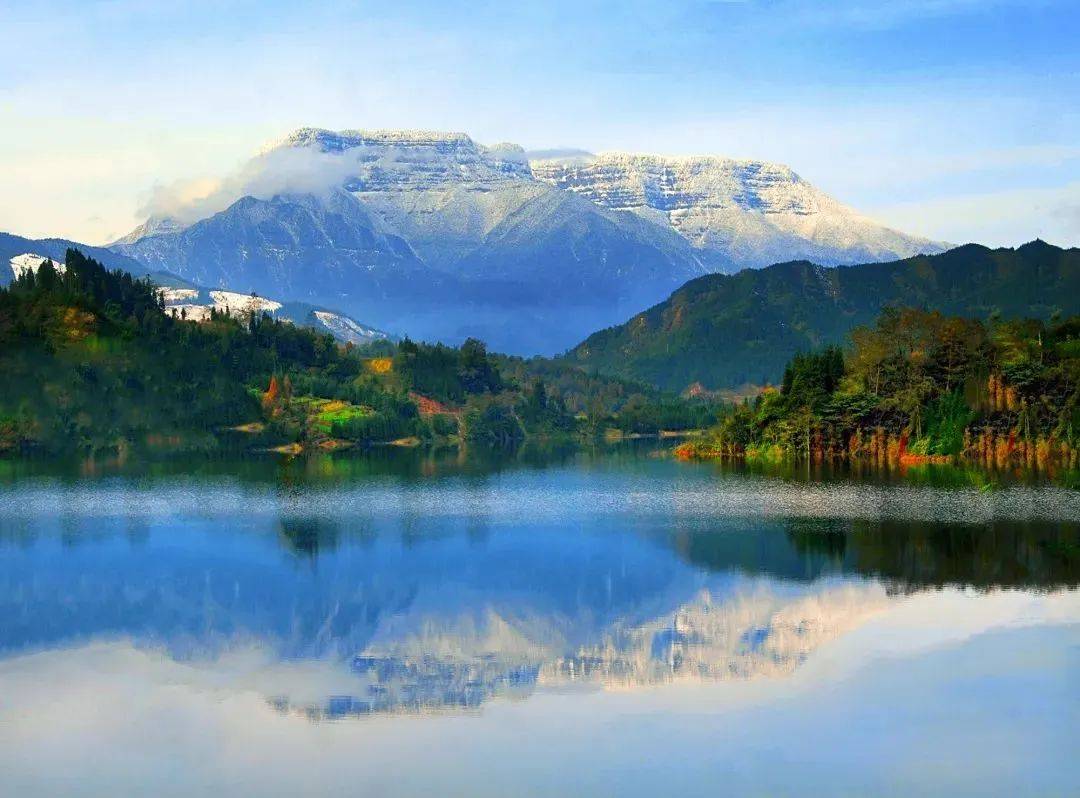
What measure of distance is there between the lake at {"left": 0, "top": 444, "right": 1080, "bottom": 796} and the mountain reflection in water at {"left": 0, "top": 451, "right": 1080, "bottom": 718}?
0.22m

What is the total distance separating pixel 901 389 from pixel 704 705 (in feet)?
318

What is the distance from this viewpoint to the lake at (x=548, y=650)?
33750 mm

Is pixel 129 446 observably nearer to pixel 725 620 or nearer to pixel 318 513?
pixel 318 513

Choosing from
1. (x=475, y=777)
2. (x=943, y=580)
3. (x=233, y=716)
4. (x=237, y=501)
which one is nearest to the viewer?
(x=475, y=777)

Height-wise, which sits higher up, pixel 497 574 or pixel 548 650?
pixel 497 574

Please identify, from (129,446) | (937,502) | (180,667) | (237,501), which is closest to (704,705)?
(180,667)

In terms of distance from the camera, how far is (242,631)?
5028 cm

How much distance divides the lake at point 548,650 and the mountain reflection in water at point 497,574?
0.71ft

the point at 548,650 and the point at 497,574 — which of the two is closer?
the point at 548,650

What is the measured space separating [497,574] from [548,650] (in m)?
16.8

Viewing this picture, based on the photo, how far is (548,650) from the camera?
152 feet

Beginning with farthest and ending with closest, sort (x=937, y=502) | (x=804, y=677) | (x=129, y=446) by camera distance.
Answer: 1. (x=129, y=446)
2. (x=937, y=502)
3. (x=804, y=677)

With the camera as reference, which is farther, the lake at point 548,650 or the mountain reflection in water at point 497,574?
the mountain reflection in water at point 497,574

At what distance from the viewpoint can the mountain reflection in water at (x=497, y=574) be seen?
147 feet
